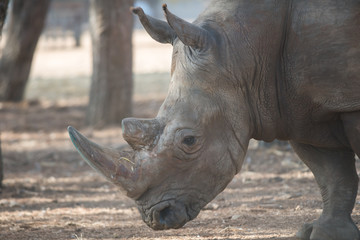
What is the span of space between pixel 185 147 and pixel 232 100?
17.7 inches

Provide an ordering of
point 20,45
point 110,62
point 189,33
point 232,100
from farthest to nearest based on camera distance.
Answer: point 20,45 → point 110,62 → point 232,100 → point 189,33

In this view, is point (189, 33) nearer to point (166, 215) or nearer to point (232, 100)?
point (232, 100)

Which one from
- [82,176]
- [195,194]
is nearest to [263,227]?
[195,194]

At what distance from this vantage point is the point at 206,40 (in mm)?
3980

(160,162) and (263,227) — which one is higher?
(160,162)

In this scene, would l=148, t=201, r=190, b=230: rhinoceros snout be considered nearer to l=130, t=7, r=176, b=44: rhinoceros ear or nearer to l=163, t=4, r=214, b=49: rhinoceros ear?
l=163, t=4, r=214, b=49: rhinoceros ear

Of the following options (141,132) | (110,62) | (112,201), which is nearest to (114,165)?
(141,132)

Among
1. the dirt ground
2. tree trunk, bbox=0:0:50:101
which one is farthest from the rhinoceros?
tree trunk, bbox=0:0:50:101

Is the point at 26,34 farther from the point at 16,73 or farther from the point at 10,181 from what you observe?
the point at 10,181

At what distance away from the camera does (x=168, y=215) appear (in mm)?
3957

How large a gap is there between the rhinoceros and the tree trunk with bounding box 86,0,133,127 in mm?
5924

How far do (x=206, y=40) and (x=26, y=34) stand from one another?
8.76 m

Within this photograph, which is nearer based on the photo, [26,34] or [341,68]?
[341,68]

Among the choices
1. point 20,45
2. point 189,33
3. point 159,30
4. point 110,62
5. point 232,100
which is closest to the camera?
point 189,33
